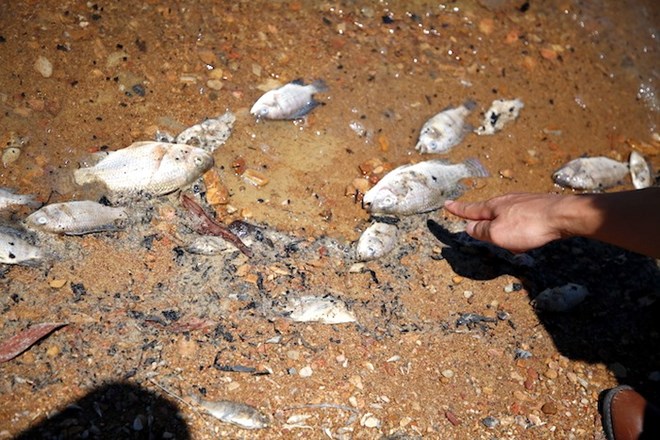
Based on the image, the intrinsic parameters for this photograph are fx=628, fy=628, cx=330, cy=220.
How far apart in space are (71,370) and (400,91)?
3.14 m

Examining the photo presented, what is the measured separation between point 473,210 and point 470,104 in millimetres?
1726

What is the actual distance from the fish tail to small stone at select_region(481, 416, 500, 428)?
1.91 m

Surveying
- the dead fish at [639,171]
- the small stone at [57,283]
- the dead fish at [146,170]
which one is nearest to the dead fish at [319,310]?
the dead fish at [146,170]

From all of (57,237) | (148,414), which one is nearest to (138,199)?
(57,237)

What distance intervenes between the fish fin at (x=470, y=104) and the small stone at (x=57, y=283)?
10.6 ft

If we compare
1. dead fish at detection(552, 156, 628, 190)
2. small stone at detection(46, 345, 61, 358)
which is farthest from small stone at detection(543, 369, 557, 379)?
small stone at detection(46, 345, 61, 358)

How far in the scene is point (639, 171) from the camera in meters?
5.11

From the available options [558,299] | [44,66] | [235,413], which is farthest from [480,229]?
[44,66]

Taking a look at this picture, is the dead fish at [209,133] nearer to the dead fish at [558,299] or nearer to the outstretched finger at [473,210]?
the outstretched finger at [473,210]

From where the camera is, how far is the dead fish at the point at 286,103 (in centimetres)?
451

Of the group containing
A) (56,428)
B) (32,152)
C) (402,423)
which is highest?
(32,152)

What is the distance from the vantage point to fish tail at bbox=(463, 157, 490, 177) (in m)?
4.68

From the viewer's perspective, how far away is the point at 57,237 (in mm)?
3654

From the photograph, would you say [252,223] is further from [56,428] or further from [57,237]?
[56,428]
